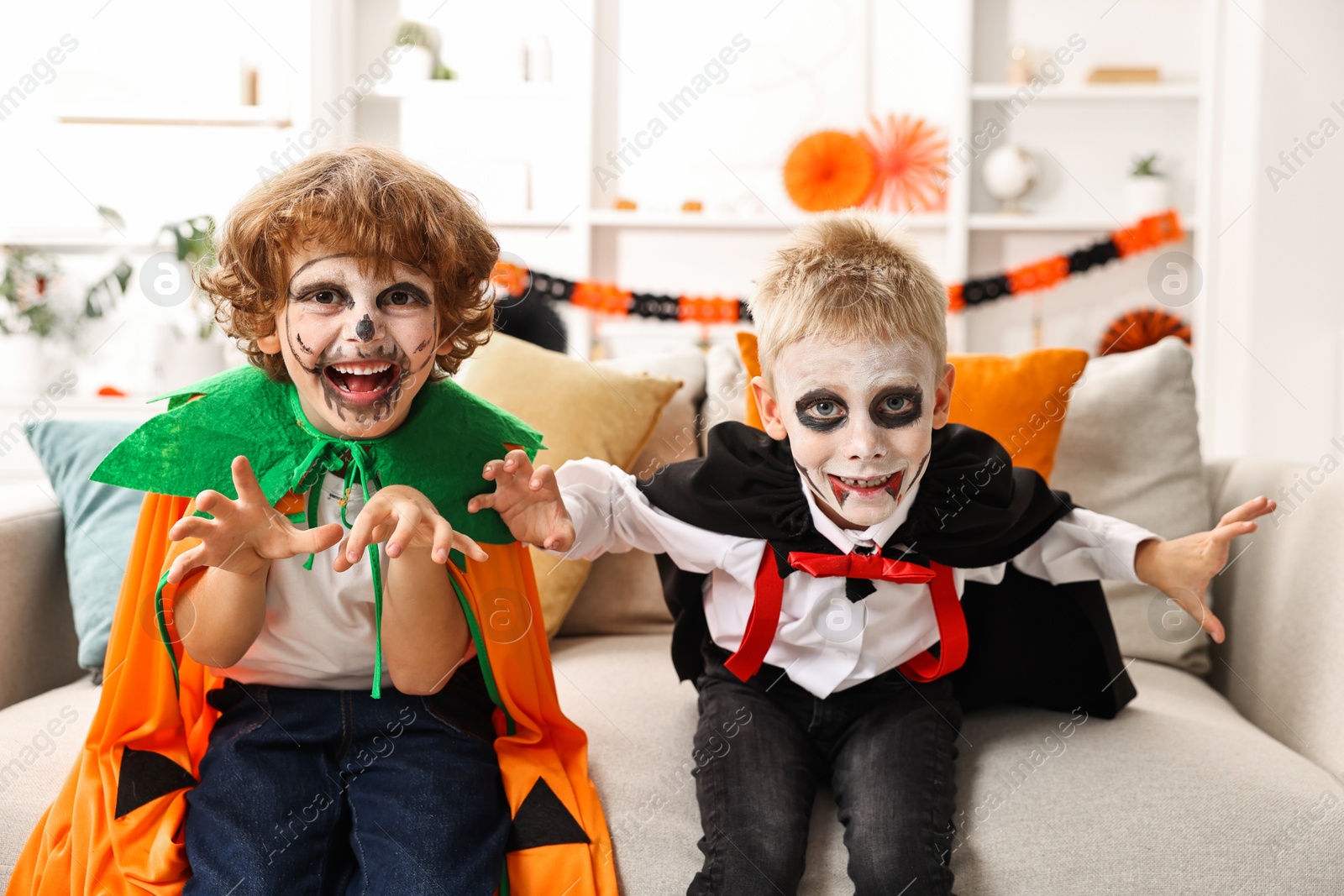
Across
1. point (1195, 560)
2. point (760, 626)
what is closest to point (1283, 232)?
point (1195, 560)

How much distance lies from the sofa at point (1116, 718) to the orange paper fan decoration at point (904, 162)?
1721 mm

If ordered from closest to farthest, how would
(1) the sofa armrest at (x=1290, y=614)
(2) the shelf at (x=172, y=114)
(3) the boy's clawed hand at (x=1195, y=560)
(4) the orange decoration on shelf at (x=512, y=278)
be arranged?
(3) the boy's clawed hand at (x=1195, y=560)
(1) the sofa armrest at (x=1290, y=614)
(4) the orange decoration on shelf at (x=512, y=278)
(2) the shelf at (x=172, y=114)

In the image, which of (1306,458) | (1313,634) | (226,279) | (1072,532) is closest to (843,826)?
(1072,532)

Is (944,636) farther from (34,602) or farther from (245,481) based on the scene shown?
(34,602)

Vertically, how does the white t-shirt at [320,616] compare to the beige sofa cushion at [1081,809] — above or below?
above

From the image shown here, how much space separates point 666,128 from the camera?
3.47 m

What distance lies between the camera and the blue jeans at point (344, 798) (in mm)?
1013

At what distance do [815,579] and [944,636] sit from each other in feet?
0.59

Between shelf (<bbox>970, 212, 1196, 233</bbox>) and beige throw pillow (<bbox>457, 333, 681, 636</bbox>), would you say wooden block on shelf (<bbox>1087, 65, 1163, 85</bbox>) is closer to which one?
shelf (<bbox>970, 212, 1196, 233</bbox>)

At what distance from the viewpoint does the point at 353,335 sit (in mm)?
1035

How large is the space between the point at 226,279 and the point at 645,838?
78 cm

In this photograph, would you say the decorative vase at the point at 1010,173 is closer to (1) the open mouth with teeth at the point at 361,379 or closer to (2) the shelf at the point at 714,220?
(2) the shelf at the point at 714,220

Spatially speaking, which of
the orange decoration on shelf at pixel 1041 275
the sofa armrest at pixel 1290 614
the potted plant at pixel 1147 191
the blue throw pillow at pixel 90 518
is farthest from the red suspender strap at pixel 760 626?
the potted plant at pixel 1147 191

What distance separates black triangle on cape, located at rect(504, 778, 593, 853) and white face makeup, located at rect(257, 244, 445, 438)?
448 millimetres
